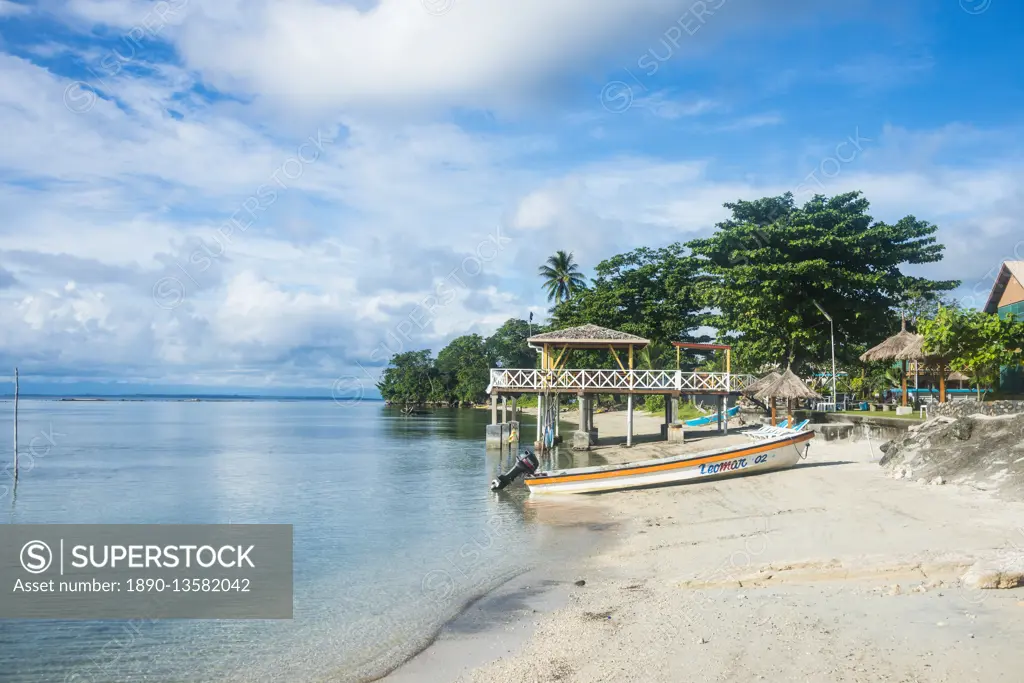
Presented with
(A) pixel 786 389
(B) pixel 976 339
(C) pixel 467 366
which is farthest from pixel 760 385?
(C) pixel 467 366

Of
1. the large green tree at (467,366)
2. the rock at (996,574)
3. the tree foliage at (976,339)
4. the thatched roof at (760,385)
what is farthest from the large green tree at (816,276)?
the large green tree at (467,366)

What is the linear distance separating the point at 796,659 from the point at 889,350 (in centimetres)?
2692

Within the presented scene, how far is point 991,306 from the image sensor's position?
1315 inches

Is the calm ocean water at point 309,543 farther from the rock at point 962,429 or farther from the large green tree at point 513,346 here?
the large green tree at point 513,346

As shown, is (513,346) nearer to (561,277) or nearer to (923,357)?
(561,277)

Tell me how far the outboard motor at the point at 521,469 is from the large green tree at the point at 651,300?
30531 mm

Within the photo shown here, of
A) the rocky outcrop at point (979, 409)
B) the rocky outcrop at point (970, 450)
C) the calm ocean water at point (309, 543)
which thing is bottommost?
the calm ocean water at point (309, 543)

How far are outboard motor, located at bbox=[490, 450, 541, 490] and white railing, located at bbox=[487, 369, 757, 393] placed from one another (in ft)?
36.1

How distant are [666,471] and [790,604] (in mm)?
11508

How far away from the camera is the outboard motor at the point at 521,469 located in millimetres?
22344

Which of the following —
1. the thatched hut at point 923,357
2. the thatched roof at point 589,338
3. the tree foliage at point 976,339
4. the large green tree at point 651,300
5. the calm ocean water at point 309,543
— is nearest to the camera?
the calm ocean water at point 309,543

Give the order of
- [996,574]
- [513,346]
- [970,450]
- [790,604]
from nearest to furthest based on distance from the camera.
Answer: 1. [996,574]
2. [790,604]
3. [970,450]
4. [513,346]

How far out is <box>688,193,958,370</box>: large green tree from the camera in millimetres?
36719

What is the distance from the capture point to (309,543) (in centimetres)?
1662
